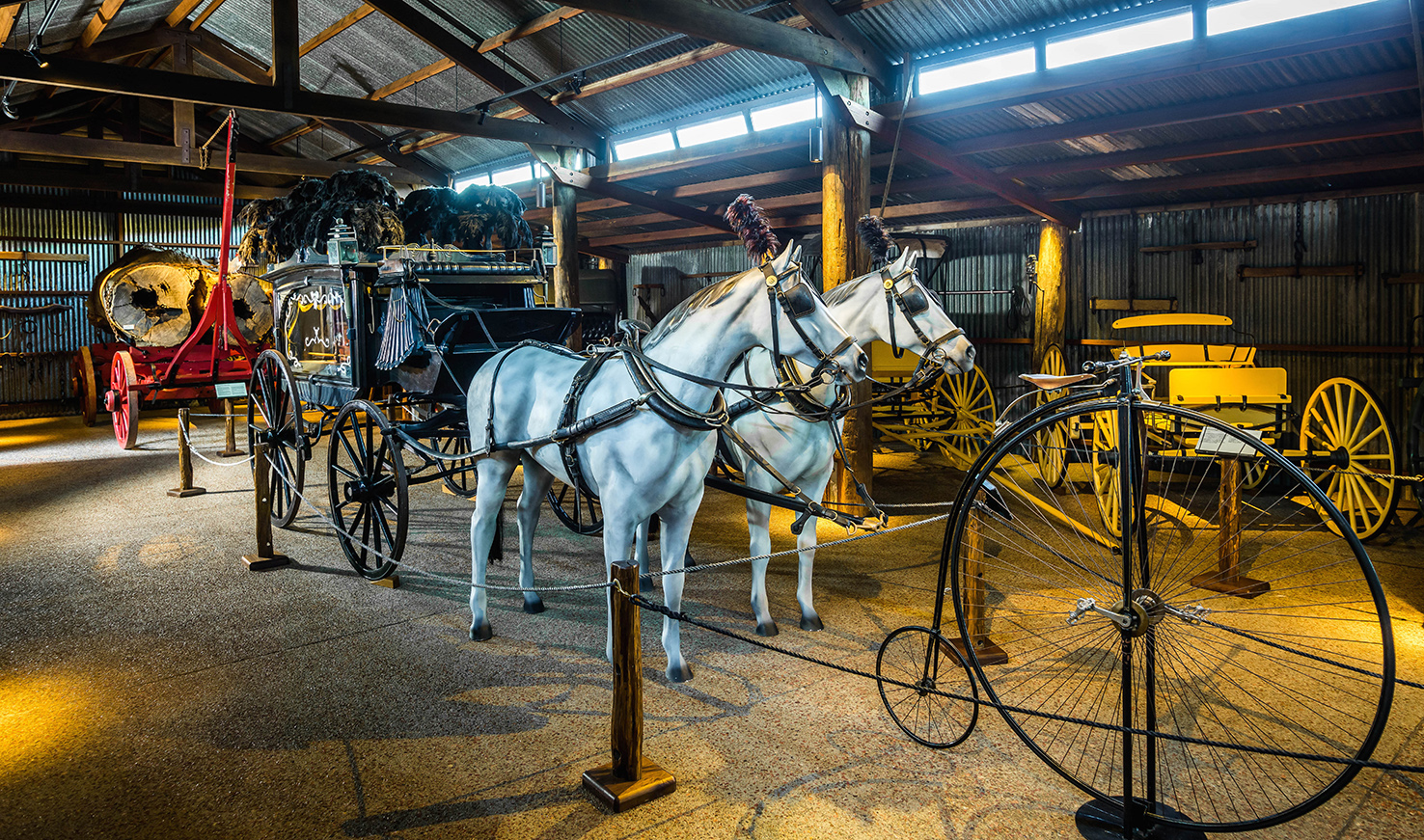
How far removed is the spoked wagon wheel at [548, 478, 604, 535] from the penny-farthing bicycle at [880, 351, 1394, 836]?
214cm

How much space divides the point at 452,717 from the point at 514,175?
36.3 ft

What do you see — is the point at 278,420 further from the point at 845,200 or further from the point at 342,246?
the point at 845,200

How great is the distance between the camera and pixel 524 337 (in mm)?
5441

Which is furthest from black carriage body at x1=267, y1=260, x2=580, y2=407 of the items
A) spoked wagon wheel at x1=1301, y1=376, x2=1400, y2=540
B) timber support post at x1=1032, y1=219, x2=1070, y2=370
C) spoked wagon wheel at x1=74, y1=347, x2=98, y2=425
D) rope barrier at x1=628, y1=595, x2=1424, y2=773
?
spoked wagon wheel at x1=74, y1=347, x2=98, y2=425

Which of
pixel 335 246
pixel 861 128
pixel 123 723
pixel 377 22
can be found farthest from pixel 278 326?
pixel 377 22

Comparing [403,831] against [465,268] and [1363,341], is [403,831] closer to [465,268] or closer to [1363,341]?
[465,268]

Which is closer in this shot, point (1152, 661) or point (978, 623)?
point (1152, 661)

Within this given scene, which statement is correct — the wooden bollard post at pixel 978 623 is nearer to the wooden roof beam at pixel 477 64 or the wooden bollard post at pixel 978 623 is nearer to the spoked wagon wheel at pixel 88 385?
the wooden roof beam at pixel 477 64

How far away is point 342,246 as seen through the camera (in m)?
5.12

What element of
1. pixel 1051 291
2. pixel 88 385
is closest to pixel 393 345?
pixel 1051 291

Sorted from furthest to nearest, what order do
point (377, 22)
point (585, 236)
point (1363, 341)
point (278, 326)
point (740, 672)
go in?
point (585, 236), point (377, 22), point (1363, 341), point (278, 326), point (740, 672)

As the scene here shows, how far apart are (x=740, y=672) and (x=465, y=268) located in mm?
3114

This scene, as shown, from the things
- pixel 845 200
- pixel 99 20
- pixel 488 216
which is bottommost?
pixel 488 216

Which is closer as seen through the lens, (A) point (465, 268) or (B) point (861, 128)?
(A) point (465, 268)
